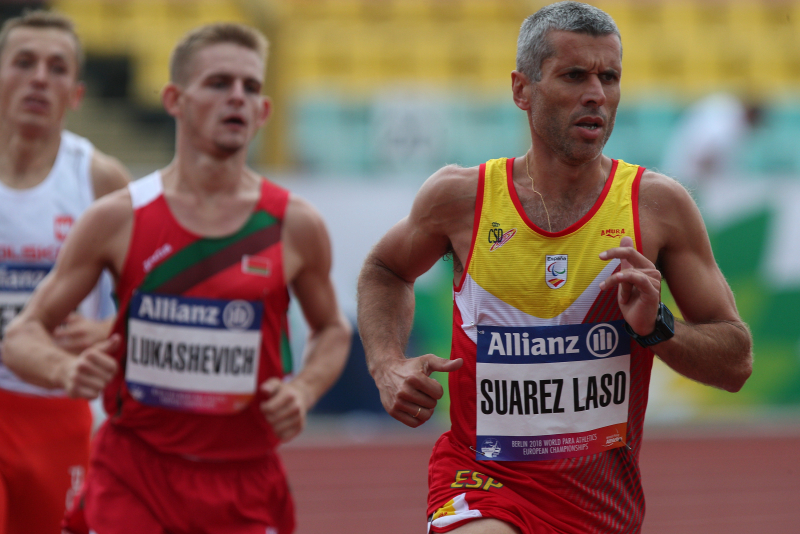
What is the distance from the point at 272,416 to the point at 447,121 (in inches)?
367

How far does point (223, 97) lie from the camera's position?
3.88 m

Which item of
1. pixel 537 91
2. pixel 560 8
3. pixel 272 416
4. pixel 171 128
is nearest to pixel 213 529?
pixel 272 416

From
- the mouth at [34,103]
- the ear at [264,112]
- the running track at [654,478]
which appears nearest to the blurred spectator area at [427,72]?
the running track at [654,478]

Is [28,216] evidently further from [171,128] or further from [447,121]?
[171,128]

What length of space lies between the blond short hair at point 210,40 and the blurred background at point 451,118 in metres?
5.68

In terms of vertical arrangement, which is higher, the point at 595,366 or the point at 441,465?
the point at 595,366

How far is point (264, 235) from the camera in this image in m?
3.83

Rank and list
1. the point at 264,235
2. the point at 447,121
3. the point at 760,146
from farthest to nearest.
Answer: the point at 760,146, the point at 447,121, the point at 264,235

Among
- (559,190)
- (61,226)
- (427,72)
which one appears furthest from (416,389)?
Result: (427,72)

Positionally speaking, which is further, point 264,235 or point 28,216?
point 28,216

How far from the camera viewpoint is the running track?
25.2 feet

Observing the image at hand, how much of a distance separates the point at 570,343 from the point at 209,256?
1440mm

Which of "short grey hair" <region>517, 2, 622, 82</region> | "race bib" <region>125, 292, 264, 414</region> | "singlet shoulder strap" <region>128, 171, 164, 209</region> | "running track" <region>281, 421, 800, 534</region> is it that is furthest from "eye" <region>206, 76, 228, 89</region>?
"running track" <region>281, 421, 800, 534</region>

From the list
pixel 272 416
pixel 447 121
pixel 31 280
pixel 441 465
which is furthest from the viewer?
pixel 447 121
